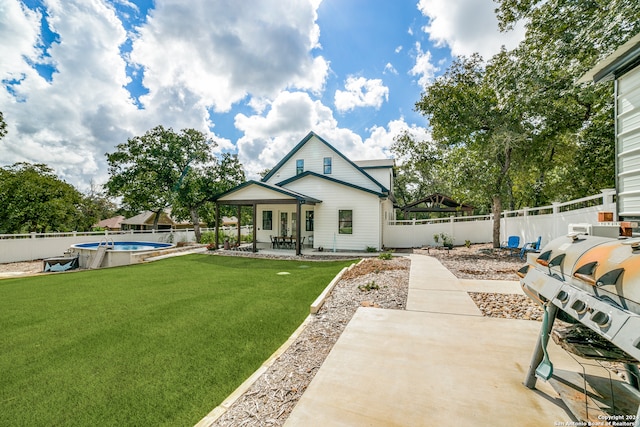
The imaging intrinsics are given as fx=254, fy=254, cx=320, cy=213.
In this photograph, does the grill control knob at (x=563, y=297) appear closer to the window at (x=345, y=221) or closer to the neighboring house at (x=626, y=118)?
the neighboring house at (x=626, y=118)

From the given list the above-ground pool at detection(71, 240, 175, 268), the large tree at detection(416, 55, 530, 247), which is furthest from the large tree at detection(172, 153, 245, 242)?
the large tree at detection(416, 55, 530, 247)

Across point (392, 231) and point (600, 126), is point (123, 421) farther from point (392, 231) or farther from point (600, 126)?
point (600, 126)

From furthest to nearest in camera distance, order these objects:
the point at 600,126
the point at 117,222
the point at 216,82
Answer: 1. the point at 117,222
2. the point at 216,82
3. the point at 600,126

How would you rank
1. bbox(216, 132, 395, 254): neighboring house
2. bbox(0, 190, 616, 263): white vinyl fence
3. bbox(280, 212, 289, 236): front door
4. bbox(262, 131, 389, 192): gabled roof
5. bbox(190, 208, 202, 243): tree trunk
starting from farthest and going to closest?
bbox(190, 208, 202, 243): tree trunk < bbox(280, 212, 289, 236): front door < bbox(262, 131, 389, 192): gabled roof < bbox(216, 132, 395, 254): neighboring house < bbox(0, 190, 616, 263): white vinyl fence

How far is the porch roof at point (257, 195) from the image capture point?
1318cm

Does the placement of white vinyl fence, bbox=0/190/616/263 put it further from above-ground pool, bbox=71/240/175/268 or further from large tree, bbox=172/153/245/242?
large tree, bbox=172/153/245/242

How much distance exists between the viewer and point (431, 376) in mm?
2721

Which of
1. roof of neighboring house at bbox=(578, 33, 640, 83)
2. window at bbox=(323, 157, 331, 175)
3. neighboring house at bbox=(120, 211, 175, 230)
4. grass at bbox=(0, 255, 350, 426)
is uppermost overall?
window at bbox=(323, 157, 331, 175)

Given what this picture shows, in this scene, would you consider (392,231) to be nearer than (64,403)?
No

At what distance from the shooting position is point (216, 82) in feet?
41.5

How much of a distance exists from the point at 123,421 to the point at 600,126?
16.6 metres

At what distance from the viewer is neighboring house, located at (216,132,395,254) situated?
13711 mm

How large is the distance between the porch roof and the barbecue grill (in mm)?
11126

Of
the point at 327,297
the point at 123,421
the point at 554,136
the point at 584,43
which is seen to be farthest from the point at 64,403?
the point at 554,136
